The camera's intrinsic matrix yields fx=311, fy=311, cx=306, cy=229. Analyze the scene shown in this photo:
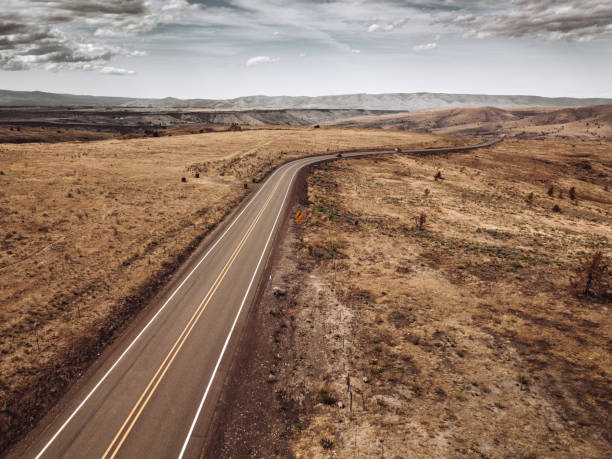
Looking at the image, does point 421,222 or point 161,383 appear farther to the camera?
point 421,222

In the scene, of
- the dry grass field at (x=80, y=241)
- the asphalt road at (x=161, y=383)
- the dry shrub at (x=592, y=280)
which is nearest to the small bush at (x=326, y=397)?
the asphalt road at (x=161, y=383)

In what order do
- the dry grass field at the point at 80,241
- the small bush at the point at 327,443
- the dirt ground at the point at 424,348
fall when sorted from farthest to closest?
the dry grass field at the point at 80,241
the dirt ground at the point at 424,348
the small bush at the point at 327,443

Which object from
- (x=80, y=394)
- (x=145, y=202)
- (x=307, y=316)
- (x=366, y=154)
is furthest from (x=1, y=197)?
(x=366, y=154)

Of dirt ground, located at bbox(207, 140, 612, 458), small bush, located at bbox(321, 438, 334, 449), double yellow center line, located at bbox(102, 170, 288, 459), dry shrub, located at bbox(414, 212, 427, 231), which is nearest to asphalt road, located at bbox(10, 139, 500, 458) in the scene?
double yellow center line, located at bbox(102, 170, 288, 459)

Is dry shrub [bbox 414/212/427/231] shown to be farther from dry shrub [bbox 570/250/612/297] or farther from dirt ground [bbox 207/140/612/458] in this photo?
dry shrub [bbox 570/250/612/297]

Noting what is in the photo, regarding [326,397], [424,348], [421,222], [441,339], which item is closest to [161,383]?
[326,397]

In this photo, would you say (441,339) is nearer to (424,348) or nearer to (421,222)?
(424,348)

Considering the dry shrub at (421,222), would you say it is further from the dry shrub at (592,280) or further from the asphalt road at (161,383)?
the asphalt road at (161,383)
